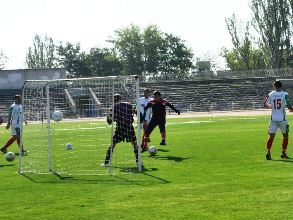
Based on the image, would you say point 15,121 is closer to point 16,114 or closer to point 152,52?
point 16,114

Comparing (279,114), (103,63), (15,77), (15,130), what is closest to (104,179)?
(279,114)

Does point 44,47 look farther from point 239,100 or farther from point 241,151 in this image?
point 241,151

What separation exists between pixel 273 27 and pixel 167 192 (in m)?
74.4

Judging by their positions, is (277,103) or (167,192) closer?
(167,192)

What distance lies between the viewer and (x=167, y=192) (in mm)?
11836

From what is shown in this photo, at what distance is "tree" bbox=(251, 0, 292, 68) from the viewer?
8356 cm

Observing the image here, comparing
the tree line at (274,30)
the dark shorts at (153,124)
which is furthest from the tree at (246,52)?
the dark shorts at (153,124)

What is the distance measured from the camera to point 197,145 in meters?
22.8

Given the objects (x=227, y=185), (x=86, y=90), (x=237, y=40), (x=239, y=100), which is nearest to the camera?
(x=227, y=185)

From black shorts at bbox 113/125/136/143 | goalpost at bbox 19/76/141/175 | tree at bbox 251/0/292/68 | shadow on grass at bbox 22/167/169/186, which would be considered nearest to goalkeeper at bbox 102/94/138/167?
black shorts at bbox 113/125/136/143

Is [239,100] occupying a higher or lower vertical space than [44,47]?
lower

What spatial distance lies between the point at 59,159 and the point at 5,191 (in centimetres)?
654

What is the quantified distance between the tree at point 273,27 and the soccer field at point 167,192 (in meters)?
67.7

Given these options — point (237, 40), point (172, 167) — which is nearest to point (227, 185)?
point (172, 167)
